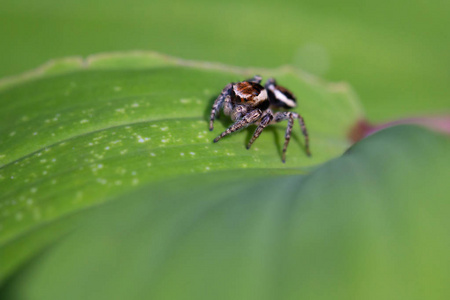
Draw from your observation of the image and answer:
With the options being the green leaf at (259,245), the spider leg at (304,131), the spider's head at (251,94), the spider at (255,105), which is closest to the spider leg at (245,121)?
the spider at (255,105)

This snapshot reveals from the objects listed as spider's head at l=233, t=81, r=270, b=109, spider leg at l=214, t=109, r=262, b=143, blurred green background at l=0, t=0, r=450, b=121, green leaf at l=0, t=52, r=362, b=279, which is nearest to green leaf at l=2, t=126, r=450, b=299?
green leaf at l=0, t=52, r=362, b=279

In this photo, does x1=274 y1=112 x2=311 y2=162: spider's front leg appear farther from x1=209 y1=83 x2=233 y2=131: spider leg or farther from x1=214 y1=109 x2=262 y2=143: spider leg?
x1=209 y1=83 x2=233 y2=131: spider leg

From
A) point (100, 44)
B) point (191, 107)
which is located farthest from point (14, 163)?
Result: point (100, 44)

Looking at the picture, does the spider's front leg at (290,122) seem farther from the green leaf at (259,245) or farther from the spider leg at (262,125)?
the green leaf at (259,245)

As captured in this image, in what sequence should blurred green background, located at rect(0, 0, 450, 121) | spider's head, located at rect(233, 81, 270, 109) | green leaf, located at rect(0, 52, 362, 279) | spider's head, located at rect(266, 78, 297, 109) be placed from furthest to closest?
blurred green background, located at rect(0, 0, 450, 121)
spider's head, located at rect(266, 78, 297, 109)
spider's head, located at rect(233, 81, 270, 109)
green leaf, located at rect(0, 52, 362, 279)

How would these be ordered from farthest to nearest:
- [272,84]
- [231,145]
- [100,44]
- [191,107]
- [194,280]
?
1. [100,44]
2. [272,84]
3. [191,107]
4. [231,145]
5. [194,280]

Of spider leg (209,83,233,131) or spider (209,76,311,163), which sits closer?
spider leg (209,83,233,131)

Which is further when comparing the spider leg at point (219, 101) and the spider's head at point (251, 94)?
the spider's head at point (251, 94)

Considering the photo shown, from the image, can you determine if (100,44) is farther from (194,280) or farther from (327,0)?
(194,280)
